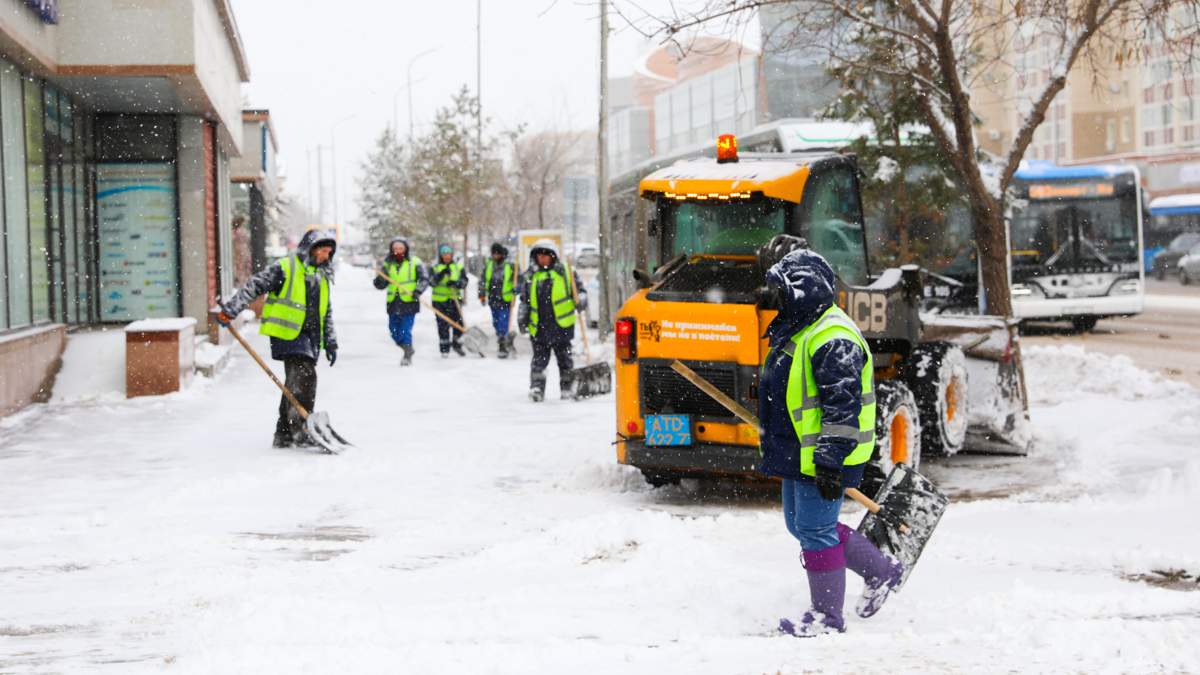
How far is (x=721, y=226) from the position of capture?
365 inches

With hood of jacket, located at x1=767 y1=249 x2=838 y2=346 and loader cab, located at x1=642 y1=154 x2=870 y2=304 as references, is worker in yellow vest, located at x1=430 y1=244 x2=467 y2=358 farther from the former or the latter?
hood of jacket, located at x1=767 y1=249 x2=838 y2=346

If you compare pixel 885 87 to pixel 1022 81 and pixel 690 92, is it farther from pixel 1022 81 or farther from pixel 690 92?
pixel 690 92

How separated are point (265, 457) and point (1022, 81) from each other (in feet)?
24.8

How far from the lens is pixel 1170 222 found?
51594 mm

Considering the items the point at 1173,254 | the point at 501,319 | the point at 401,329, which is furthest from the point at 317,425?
the point at 1173,254

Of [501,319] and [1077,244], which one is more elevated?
[1077,244]

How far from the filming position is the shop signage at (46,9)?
560 inches

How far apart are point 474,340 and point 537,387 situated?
20.9 ft

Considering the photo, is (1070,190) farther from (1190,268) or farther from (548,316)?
(1190,268)

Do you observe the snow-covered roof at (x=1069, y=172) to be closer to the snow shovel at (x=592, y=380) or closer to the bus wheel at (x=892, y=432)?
the snow shovel at (x=592, y=380)

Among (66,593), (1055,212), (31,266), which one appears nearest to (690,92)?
(1055,212)

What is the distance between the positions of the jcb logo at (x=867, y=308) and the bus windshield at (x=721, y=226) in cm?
65

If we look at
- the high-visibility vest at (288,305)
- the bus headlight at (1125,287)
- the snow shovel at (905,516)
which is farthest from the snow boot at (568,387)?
the bus headlight at (1125,287)

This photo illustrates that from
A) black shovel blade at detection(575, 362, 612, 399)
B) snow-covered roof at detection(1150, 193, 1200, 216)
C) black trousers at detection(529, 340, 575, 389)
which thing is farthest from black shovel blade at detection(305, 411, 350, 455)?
snow-covered roof at detection(1150, 193, 1200, 216)
